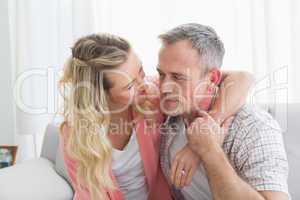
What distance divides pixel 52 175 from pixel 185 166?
815mm

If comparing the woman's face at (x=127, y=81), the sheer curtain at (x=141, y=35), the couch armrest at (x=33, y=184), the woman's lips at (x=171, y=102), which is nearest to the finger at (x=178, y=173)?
the woman's lips at (x=171, y=102)

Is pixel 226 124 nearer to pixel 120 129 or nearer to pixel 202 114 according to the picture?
pixel 202 114

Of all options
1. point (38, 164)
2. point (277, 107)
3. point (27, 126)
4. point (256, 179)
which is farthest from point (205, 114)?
point (27, 126)

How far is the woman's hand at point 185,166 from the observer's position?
114cm

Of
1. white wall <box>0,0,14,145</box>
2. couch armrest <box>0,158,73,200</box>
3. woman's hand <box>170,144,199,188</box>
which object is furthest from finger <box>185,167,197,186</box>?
white wall <box>0,0,14,145</box>

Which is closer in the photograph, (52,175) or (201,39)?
(201,39)

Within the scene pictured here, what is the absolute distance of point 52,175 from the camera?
1700 mm

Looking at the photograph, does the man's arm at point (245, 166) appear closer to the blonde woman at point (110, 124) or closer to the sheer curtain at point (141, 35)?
the blonde woman at point (110, 124)

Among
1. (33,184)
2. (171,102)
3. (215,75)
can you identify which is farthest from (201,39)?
(33,184)

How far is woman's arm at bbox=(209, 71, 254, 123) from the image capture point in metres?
1.19

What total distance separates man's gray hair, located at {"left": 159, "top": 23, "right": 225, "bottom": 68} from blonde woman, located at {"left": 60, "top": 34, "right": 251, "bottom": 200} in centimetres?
14

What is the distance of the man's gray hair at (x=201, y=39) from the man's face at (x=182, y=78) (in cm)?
2

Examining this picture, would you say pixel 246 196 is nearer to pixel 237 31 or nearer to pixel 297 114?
pixel 297 114

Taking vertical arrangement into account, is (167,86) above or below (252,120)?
above
